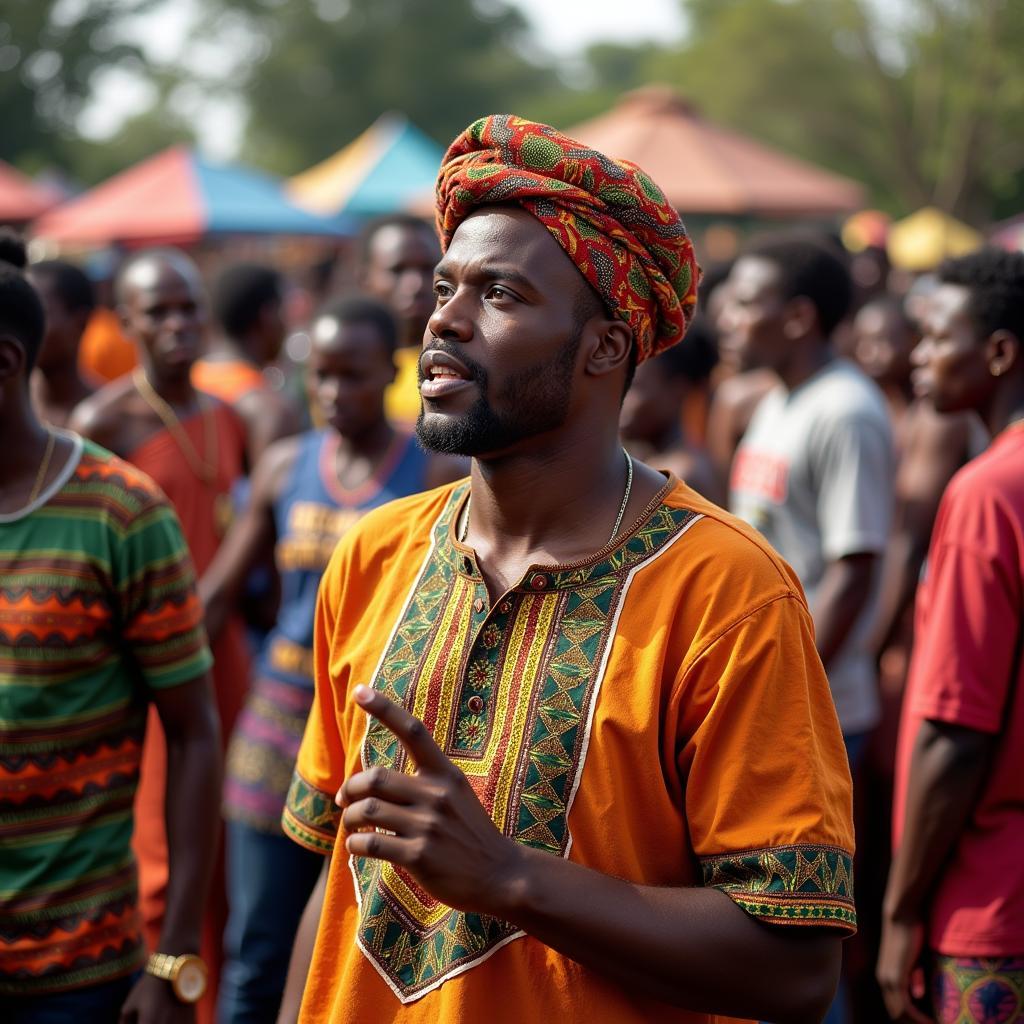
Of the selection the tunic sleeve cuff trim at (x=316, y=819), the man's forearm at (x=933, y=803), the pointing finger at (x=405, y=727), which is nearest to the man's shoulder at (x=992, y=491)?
the man's forearm at (x=933, y=803)

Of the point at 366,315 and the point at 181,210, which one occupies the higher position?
the point at 181,210

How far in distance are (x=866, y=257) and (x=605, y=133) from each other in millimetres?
3470

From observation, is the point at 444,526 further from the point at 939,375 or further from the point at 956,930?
the point at 939,375

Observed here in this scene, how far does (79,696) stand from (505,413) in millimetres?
1189

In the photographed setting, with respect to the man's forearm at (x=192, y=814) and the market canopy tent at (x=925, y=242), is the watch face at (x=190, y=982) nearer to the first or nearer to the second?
the man's forearm at (x=192, y=814)

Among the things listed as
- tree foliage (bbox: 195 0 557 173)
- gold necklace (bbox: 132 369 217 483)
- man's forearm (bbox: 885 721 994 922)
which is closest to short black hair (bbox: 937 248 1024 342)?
man's forearm (bbox: 885 721 994 922)

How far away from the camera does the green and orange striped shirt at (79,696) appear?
2764 millimetres

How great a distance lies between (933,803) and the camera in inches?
117

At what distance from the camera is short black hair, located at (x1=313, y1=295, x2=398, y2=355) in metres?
4.74

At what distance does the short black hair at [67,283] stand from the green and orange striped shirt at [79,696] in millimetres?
3202

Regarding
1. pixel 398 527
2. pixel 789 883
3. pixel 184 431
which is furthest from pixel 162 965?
pixel 184 431

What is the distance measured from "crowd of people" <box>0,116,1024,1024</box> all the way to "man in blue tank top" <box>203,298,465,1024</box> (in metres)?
0.01

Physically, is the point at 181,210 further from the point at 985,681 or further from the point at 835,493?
the point at 985,681

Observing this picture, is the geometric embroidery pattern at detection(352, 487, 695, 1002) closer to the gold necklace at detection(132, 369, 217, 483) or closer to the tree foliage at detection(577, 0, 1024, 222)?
the gold necklace at detection(132, 369, 217, 483)
